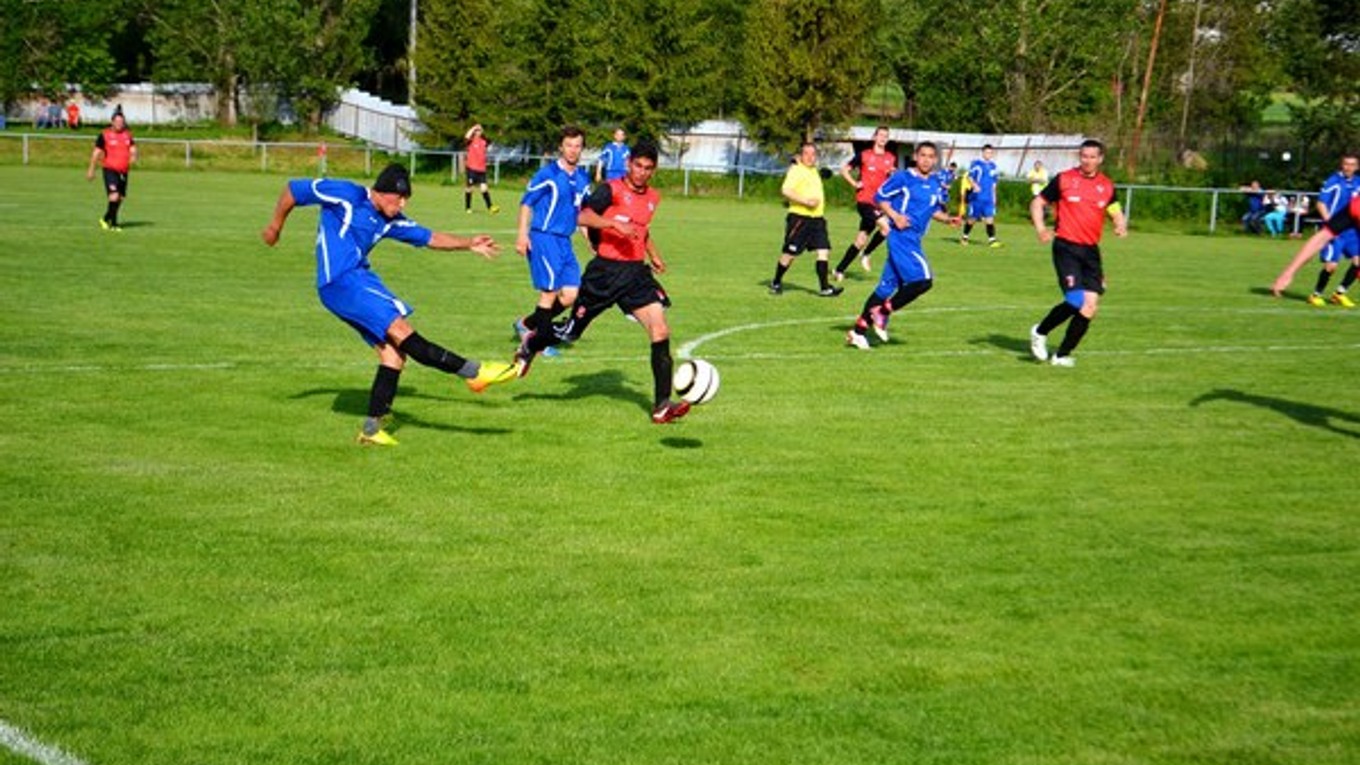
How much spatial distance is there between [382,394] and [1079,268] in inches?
315

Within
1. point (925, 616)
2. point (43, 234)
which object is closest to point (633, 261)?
point (925, 616)

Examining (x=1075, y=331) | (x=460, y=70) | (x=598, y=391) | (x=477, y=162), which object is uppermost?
(x=460, y=70)

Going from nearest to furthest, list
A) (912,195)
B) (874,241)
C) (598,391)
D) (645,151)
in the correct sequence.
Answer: (645,151) < (598,391) < (912,195) < (874,241)

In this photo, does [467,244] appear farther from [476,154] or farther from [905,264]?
[476,154]

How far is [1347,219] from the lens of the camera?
13203 millimetres

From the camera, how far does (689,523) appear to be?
909 centimetres

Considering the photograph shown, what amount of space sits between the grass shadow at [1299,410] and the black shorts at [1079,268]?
1.94 m

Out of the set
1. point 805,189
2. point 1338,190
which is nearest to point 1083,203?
point 805,189

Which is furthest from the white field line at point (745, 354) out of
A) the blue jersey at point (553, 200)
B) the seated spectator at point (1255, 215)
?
the seated spectator at point (1255, 215)

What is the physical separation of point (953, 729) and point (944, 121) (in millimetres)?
64157

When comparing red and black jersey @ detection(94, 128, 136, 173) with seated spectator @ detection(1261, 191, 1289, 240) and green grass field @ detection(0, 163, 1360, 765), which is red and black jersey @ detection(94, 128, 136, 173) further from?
seated spectator @ detection(1261, 191, 1289, 240)

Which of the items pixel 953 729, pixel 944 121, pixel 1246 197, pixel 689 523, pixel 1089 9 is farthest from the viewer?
pixel 944 121

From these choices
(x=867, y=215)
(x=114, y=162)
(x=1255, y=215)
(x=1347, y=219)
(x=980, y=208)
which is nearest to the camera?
(x=1347, y=219)

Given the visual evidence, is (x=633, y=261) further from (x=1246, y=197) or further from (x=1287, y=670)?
(x=1246, y=197)
